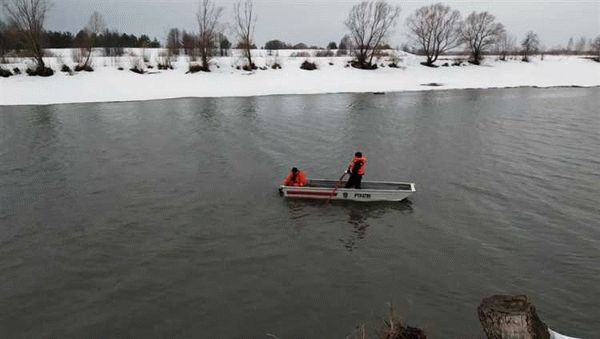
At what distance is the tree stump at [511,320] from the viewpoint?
4.27 metres

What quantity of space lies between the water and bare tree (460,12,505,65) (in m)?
46.9

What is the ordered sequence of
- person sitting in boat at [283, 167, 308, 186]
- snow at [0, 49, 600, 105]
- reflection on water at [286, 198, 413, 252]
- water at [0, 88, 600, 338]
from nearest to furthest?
water at [0, 88, 600, 338] → reflection on water at [286, 198, 413, 252] → person sitting in boat at [283, 167, 308, 186] → snow at [0, 49, 600, 105]

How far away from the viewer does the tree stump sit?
4.27m

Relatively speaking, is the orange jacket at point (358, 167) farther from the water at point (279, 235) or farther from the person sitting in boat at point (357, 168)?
the water at point (279, 235)

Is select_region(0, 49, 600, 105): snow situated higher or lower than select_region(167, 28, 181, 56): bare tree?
lower

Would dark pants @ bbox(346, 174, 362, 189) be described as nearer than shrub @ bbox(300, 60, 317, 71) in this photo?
Yes

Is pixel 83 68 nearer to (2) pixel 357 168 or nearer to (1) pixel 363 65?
(1) pixel 363 65

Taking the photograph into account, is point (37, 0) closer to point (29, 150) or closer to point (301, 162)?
point (29, 150)

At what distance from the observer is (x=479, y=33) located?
217 ft

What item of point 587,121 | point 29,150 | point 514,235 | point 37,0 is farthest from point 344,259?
point 37,0

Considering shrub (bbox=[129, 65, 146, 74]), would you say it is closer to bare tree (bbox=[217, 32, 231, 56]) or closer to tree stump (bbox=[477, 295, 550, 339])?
bare tree (bbox=[217, 32, 231, 56])

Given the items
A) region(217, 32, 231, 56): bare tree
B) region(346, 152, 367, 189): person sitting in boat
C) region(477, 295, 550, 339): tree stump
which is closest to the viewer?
region(477, 295, 550, 339): tree stump

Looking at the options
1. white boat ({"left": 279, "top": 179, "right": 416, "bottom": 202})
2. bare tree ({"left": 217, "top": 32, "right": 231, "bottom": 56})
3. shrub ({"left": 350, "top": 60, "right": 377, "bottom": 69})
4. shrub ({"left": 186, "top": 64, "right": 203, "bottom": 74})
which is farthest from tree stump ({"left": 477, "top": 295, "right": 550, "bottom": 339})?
bare tree ({"left": 217, "top": 32, "right": 231, "bottom": 56})

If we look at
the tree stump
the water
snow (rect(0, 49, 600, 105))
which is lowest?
the water
